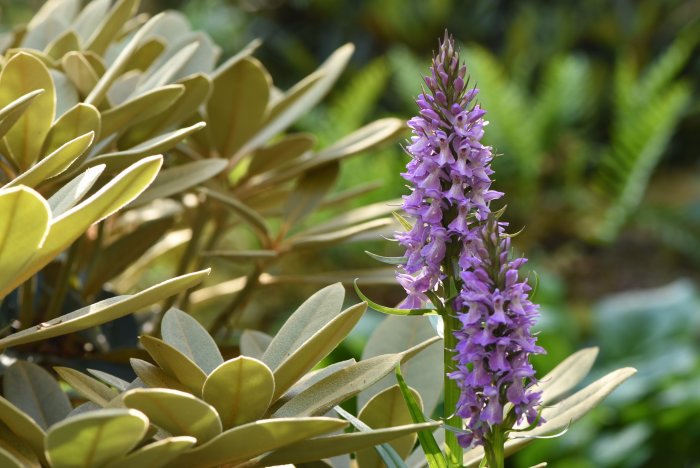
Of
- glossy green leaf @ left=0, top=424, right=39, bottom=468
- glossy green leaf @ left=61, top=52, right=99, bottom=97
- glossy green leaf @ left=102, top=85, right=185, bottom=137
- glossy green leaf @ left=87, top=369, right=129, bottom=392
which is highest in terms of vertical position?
glossy green leaf @ left=61, top=52, right=99, bottom=97

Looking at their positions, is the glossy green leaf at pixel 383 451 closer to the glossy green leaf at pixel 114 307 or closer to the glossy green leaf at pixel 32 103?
the glossy green leaf at pixel 114 307

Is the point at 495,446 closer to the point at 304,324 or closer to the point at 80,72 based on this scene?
the point at 304,324

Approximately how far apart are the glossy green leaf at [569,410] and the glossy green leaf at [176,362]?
0.23 m

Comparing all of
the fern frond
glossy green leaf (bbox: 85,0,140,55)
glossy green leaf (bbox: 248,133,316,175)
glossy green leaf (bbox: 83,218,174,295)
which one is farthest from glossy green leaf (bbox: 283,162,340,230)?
the fern frond

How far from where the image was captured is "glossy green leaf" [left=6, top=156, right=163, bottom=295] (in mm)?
607

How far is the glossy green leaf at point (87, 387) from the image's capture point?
66 cm

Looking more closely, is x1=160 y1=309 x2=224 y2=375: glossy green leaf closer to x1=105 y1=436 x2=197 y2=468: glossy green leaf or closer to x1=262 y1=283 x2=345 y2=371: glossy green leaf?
x1=262 y1=283 x2=345 y2=371: glossy green leaf

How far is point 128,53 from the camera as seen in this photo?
34.8 inches

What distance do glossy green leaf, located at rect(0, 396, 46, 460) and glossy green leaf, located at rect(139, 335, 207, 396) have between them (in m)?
0.09

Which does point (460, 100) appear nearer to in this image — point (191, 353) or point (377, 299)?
point (191, 353)

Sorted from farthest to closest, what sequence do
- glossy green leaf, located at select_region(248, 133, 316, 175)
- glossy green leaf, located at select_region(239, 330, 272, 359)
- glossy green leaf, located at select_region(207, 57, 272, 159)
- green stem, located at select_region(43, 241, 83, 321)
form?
glossy green leaf, located at select_region(248, 133, 316, 175) → glossy green leaf, located at select_region(207, 57, 272, 159) → green stem, located at select_region(43, 241, 83, 321) → glossy green leaf, located at select_region(239, 330, 272, 359)

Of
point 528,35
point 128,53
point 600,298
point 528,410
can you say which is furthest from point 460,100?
point 528,35

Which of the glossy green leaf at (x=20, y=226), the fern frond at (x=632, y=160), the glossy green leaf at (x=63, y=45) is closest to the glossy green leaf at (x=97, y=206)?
the glossy green leaf at (x=20, y=226)

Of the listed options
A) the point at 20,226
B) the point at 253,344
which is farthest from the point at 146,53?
the point at 20,226
